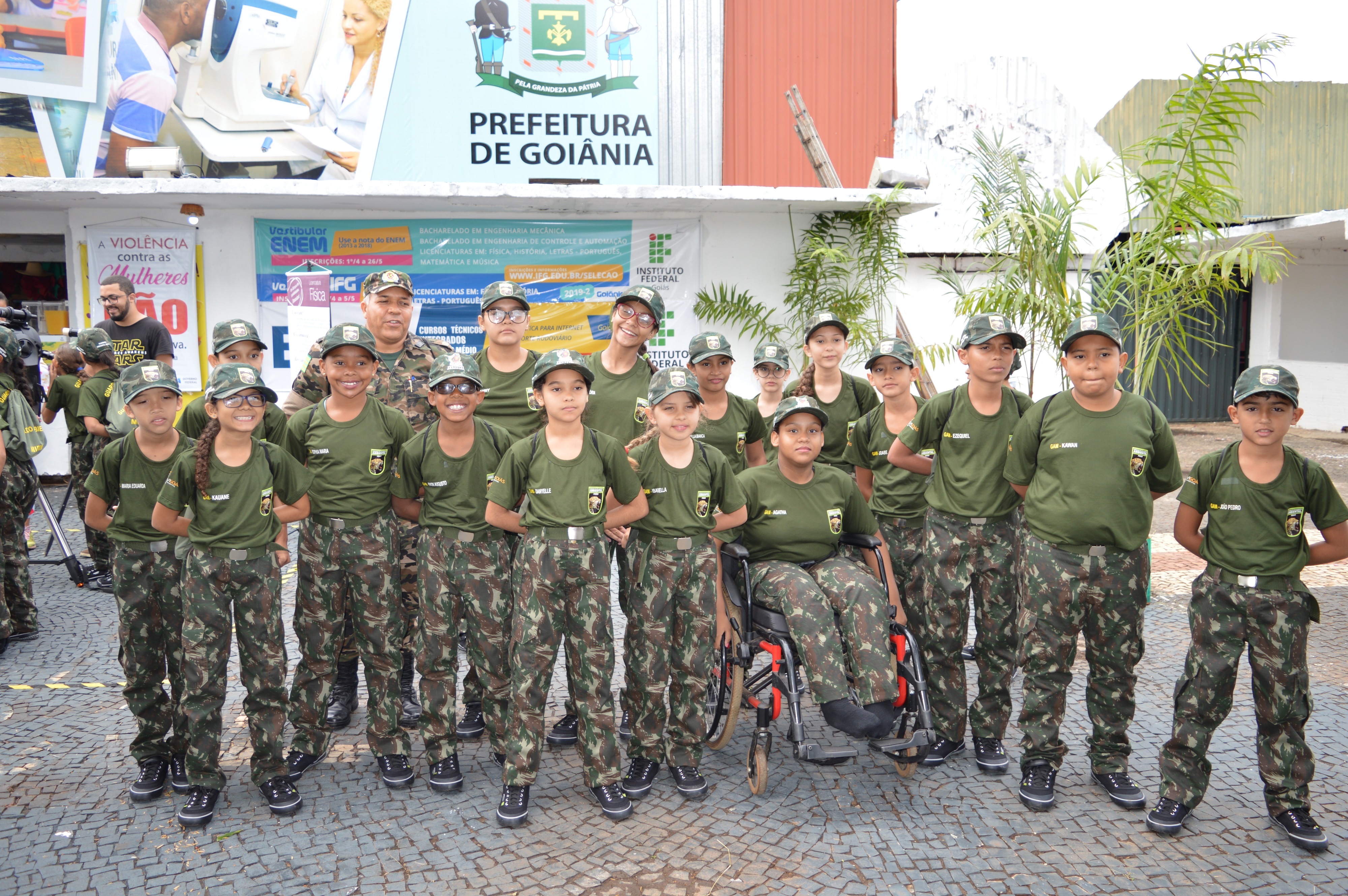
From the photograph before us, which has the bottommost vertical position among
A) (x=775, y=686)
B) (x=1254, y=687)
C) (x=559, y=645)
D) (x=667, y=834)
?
(x=667, y=834)

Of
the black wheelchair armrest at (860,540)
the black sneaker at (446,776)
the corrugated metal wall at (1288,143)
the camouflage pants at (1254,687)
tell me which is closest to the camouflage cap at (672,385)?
the black wheelchair armrest at (860,540)

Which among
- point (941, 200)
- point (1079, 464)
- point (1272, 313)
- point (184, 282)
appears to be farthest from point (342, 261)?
point (1272, 313)

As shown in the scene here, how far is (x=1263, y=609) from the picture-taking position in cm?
334

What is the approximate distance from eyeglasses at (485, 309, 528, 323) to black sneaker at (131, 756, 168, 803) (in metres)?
2.33

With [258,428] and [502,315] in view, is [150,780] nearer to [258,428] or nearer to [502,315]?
[258,428]

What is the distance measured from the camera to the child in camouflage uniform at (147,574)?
369cm

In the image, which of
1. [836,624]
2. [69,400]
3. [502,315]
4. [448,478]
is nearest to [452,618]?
[448,478]

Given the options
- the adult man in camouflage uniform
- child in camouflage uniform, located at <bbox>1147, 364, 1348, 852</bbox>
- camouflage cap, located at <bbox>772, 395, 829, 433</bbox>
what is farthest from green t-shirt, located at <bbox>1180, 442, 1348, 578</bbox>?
the adult man in camouflage uniform

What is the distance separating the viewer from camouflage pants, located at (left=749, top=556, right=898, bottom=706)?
3.63m

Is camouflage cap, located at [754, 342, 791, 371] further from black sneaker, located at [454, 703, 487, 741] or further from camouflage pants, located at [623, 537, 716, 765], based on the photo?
black sneaker, located at [454, 703, 487, 741]

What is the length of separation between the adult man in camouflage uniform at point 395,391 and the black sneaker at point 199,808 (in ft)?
2.50

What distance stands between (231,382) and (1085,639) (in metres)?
3.47

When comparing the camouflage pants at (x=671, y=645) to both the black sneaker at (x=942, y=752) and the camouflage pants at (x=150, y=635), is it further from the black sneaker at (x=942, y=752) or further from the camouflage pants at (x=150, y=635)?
the camouflage pants at (x=150, y=635)

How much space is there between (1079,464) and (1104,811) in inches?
53.6
